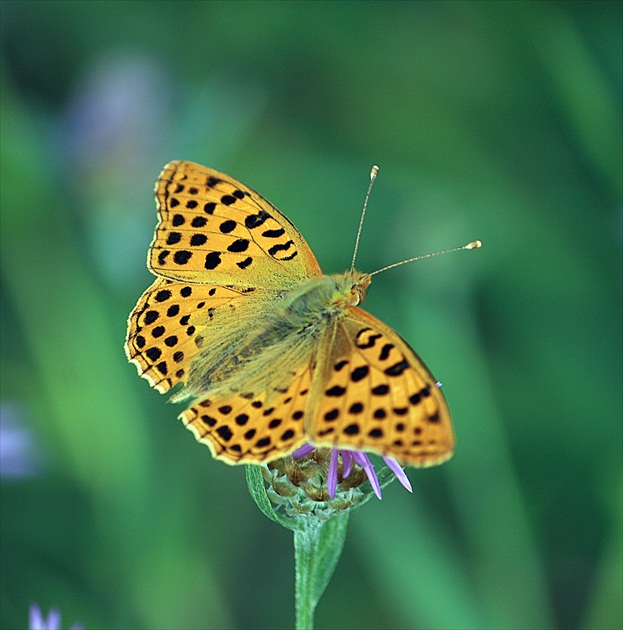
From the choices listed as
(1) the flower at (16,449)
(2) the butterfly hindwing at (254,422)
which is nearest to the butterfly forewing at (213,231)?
(2) the butterfly hindwing at (254,422)

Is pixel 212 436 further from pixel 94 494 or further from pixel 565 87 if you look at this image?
pixel 565 87

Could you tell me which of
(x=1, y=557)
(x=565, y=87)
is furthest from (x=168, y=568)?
(x=565, y=87)

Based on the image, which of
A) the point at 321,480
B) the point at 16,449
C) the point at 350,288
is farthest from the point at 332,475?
the point at 16,449

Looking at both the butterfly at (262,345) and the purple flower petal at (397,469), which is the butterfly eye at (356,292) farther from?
the purple flower petal at (397,469)

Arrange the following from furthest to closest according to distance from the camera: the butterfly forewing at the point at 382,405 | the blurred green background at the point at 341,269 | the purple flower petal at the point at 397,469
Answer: the blurred green background at the point at 341,269 < the purple flower petal at the point at 397,469 < the butterfly forewing at the point at 382,405

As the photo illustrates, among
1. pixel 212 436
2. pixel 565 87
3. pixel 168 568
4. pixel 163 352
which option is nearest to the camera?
pixel 212 436

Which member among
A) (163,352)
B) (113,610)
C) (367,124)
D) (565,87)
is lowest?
(113,610)
